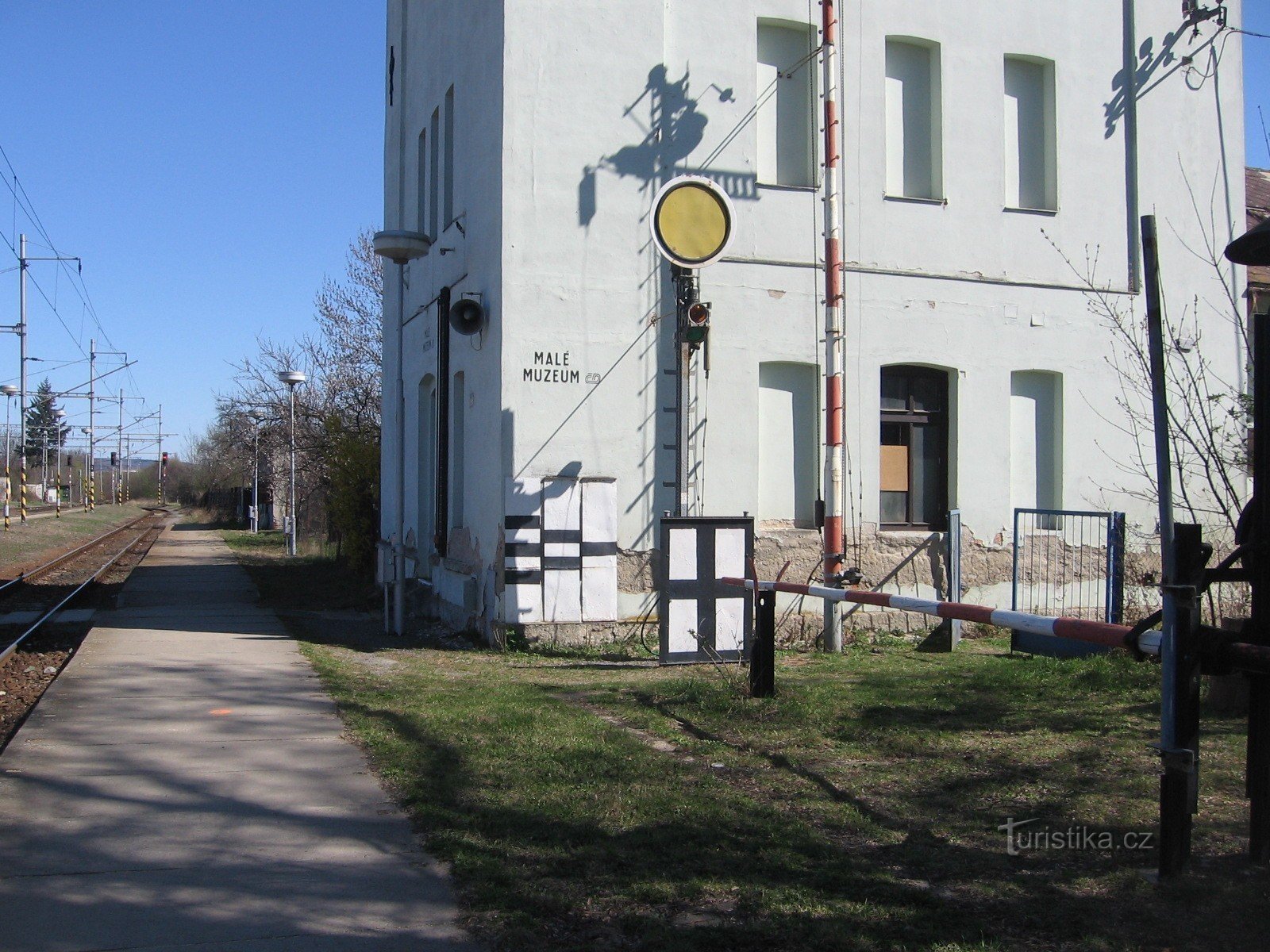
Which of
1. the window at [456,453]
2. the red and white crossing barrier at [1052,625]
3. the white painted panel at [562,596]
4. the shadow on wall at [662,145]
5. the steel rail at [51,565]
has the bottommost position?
the steel rail at [51,565]

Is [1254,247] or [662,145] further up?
[662,145]

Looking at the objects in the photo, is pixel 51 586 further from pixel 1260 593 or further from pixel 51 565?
pixel 1260 593

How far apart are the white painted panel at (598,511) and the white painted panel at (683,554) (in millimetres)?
1920

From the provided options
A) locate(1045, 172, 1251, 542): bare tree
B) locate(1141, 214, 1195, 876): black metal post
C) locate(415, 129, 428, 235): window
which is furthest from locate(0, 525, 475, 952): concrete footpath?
locate(1045, 172, 1251, 542): bare tree

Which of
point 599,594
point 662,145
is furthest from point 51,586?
point 662,145

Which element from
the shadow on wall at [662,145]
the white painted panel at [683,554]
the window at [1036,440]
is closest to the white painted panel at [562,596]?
the white painted panel at [683,554]

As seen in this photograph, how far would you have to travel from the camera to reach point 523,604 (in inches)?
453

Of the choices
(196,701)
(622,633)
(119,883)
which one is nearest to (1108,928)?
(119,883)

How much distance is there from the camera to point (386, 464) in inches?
747

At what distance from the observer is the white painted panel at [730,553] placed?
10.1 metres

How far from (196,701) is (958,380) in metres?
8.87

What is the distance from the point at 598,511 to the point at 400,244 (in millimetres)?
4272

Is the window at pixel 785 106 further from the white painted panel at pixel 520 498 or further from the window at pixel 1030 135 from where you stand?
the white painted panel at pixel 520 498

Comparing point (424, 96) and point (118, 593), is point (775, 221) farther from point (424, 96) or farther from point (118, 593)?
point (118, 593)
